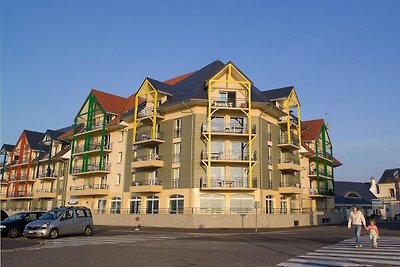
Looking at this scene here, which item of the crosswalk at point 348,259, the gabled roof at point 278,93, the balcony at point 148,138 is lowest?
the crosswalk at point 348,259

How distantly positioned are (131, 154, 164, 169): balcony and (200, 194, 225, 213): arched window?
5.94 m

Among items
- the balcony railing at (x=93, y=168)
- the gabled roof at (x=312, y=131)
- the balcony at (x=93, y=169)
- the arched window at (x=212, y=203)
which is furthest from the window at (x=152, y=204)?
the gabled roof at (x=312, y=131)

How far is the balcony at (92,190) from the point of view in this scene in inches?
1628

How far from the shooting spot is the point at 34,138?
6050 centimetres

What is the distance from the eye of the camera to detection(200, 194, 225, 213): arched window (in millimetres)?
33219

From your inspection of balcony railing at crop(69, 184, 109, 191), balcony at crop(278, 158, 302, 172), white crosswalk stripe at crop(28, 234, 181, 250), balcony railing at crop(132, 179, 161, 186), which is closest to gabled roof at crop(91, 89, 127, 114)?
balcony railing at crop(69, 184, 109, 191)

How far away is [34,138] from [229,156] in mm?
40353

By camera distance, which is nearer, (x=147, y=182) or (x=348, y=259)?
(x=348, y=259)

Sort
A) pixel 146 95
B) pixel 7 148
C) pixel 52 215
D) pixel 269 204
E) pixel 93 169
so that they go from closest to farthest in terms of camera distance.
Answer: pixel 52 215, pixel 269 204, pixel 146 95, pixel 93 169, pixel 7 148

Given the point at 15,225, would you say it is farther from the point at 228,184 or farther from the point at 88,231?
the point at 228,184

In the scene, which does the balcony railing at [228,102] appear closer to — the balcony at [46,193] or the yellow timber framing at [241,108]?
the yellow timber framing at [241,108]

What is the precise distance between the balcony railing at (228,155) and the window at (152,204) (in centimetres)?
691

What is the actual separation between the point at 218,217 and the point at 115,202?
1427 cm

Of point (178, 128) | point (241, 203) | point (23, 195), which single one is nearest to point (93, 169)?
point (178, 128)
